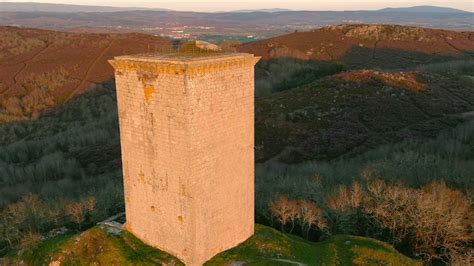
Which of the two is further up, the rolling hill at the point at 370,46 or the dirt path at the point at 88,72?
the rolling hill at the point at 370,46

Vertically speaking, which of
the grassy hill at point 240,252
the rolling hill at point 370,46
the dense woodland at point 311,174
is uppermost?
the rolling hill at point 370,46

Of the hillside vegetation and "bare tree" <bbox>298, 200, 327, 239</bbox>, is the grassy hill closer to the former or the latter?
the hillside vegetation

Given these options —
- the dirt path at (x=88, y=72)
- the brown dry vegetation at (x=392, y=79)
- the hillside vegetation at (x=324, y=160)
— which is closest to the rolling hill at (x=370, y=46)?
the hillside vegetation at (x=324, y=160)

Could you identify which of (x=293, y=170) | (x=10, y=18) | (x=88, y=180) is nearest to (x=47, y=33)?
(x=88, y=180)

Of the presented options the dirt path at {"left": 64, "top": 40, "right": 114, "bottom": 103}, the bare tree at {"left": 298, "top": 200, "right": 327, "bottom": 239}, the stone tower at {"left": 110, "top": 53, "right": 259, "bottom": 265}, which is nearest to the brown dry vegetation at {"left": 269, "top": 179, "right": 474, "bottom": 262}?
the bare tree at {"left": 298, "top": 200, "right": 327, "bottom": 239}

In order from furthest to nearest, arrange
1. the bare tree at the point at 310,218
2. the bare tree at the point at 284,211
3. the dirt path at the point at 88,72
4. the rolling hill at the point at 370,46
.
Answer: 1. the rolling hill at the point at 370,46
2. the dirt path at the point at 88,72
3. the bare tree at the point at 284,211
4. the bare tree at the point at 310,218

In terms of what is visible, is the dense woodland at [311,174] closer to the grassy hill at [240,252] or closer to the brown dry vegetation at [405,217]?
the brown dry vegetation at [405,217]

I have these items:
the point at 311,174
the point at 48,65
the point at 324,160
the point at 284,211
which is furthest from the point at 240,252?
the point at 48,65

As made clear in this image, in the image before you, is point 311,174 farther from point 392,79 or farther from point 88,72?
point 88,72

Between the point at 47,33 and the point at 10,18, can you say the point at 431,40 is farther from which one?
the point at 10,18
